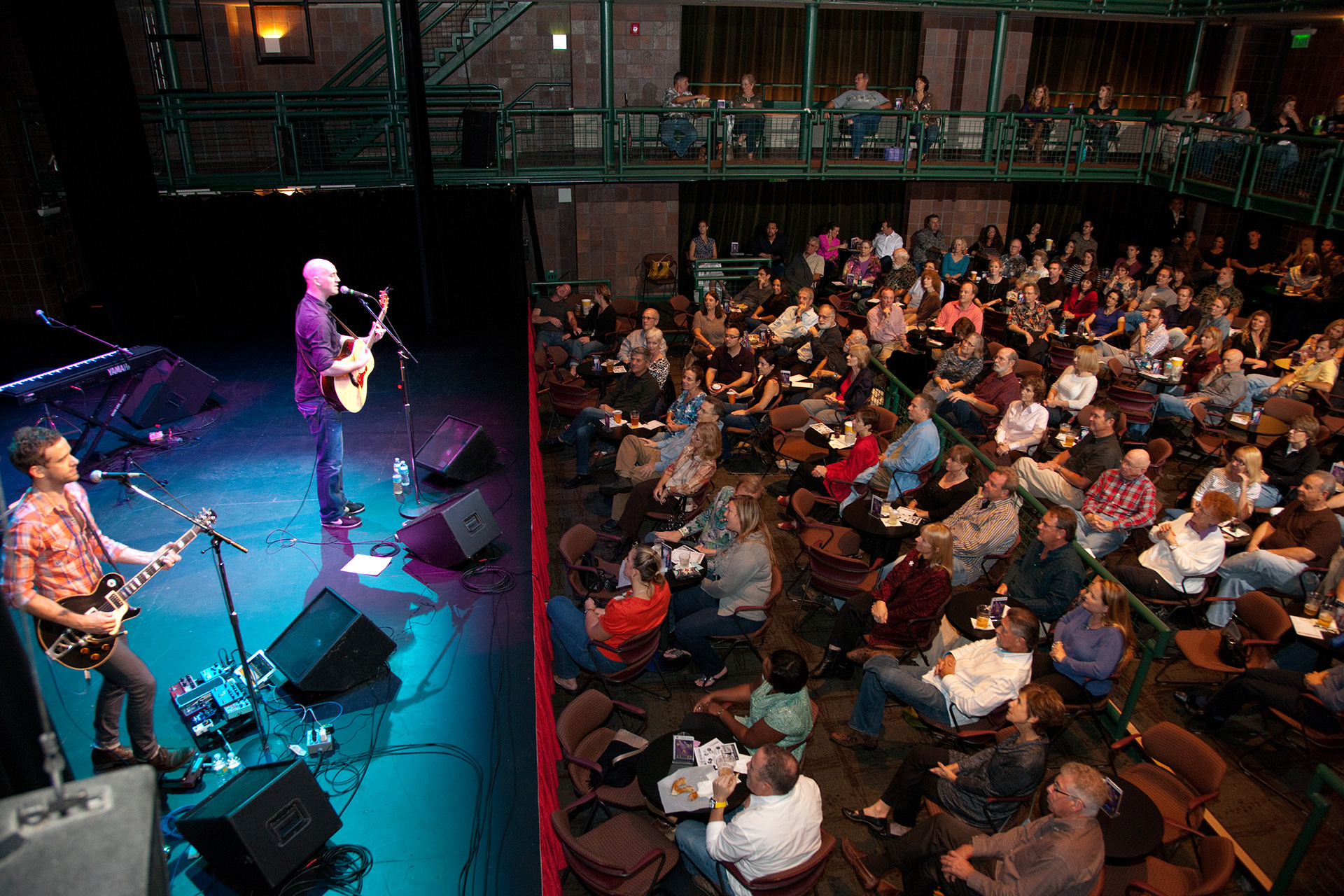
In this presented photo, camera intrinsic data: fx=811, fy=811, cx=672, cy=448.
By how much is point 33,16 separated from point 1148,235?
1648 centimetres

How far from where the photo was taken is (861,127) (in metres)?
13.5

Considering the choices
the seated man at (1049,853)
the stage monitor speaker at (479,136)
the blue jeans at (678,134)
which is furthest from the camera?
the blue jeans at (678,134)

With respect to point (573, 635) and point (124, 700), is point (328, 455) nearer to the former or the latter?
point (124, 700)

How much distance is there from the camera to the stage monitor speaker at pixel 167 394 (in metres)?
7.30

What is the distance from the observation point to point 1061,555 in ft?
17.4

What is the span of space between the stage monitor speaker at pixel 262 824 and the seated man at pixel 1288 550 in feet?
19.7

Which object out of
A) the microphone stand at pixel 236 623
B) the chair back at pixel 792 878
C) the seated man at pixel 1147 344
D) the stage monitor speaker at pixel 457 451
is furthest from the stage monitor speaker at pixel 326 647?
the seated man at pixel 1147 344

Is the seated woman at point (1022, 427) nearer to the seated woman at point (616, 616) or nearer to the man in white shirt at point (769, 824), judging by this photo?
the seated woman at point (616, 616)

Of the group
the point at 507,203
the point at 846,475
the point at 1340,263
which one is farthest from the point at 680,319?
the point at 1340,263

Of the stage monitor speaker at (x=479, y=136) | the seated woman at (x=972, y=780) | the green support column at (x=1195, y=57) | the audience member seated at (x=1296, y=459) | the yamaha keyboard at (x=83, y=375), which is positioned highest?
the green support column at (x=1195, y=57)

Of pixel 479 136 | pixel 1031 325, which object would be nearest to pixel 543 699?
pixel 1031 325

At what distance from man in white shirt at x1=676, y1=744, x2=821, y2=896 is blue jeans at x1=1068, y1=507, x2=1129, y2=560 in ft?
12.1

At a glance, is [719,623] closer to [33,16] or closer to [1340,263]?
[33,16]

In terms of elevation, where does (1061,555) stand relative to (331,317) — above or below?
below
